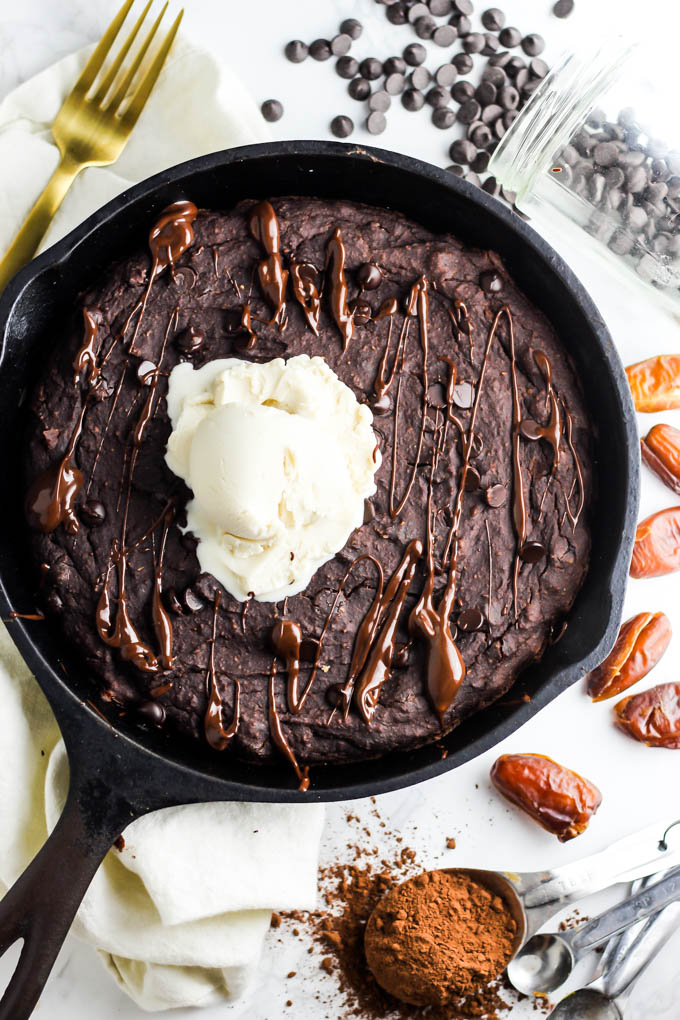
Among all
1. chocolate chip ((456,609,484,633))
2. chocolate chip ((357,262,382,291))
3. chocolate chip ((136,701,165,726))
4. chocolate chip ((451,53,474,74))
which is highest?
chocolate chip ((451,53,474,74))

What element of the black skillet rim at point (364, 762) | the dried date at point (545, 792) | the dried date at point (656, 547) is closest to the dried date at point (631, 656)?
the dried date at point (656, 547)

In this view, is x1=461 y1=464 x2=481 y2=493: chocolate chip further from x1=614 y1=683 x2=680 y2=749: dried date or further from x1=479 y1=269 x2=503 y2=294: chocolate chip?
x1=614 y1=683 x2=680 y2=749: dried date

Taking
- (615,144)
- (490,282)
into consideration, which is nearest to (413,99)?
(615,144)

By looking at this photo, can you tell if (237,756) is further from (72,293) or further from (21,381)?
(72,293)

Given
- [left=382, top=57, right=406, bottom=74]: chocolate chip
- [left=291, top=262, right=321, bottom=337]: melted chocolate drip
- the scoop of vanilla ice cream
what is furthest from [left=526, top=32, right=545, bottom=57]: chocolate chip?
the scoop of vanilla ice cream

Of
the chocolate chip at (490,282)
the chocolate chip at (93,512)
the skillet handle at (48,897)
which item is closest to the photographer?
the skillet handle at (48,897)

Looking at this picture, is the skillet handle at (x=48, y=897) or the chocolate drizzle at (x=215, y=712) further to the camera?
the chocolate drizzle at (x=215, y=712)

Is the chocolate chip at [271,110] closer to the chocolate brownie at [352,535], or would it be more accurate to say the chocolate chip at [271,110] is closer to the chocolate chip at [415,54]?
the chocolate chip at [415,54]
